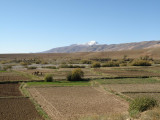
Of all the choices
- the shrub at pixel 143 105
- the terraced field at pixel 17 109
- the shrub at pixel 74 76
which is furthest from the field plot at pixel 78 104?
the shrub at pixel 74 76

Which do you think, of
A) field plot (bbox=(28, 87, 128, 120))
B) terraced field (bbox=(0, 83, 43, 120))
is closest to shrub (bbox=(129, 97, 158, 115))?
field plot (bbox=(28, 87, 128, 120))

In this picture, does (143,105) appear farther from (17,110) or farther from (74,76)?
(74,76)

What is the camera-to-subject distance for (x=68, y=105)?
67.8ft

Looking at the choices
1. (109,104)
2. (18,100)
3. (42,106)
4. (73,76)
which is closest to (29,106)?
(42,106)

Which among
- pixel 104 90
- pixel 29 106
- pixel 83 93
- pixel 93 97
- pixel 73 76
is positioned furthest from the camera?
pixel 73 76

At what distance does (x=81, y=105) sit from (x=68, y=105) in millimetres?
1216

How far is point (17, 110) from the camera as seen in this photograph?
18.5 metres

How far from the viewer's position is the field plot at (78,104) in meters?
17.9

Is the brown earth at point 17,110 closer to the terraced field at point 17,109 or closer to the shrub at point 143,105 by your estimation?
the terraced field at point 17,109

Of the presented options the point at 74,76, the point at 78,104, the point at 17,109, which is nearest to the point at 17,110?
the point at 17,109

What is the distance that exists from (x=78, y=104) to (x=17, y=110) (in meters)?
5.66

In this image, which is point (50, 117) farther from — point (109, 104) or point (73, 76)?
point (73, 76)

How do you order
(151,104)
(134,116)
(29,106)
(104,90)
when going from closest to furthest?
1. (134,116)
2. (151,104)
3. (29,106)
4. (104,90)

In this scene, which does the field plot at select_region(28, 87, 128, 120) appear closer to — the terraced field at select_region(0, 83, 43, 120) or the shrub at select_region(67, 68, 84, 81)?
the terraced field at select_region(0, 83, 43, 120)
